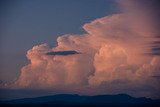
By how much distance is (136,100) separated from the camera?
49750 millimetres

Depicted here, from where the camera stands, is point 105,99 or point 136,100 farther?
point 105,99

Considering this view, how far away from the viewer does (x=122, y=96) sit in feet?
233

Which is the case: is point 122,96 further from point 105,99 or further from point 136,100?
point 136,100

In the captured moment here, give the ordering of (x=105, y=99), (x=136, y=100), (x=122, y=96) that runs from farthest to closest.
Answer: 1. (x=122, y=96)
2. (x=105, y=99)
3. (x=136, y=100)

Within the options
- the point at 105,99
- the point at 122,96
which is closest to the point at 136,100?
the point at 105,99

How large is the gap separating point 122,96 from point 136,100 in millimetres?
21430

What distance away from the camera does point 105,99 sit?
59156 millimetres

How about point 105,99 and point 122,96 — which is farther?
point 122,96

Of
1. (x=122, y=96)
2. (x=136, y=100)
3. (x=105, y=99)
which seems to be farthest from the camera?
(x=122, y=96)

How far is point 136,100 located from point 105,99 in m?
10.3

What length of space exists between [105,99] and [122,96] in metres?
12.8

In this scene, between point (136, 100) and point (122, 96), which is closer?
point (136, 100)
